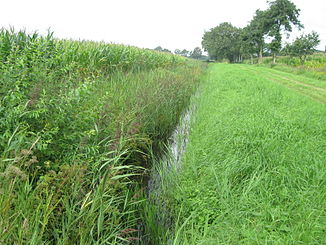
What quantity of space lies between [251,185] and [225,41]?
61936 millimetres

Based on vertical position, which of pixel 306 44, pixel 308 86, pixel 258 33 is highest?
pixel 258 33

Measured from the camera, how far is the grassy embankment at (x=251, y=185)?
1.54 m

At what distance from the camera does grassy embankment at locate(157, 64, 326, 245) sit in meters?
1.54

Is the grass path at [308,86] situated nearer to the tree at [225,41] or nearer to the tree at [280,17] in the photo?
the tree at [280,17]

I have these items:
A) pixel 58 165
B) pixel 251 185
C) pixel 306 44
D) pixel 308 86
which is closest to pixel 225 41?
pixel 306 44

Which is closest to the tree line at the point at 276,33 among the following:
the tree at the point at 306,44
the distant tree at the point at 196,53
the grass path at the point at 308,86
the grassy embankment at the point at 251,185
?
the tree at the point at 306,44

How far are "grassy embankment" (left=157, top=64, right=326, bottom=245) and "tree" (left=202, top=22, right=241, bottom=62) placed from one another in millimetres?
59384

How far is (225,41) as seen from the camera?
57312mm

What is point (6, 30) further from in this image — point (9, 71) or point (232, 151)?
point (232, 151)

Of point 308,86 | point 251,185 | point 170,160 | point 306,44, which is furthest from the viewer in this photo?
point 306,44

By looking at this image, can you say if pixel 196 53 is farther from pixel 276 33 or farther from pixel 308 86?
pixel 308 86

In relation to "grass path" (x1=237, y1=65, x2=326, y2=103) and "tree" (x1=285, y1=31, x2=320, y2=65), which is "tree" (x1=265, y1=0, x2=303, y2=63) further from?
"grass path" (x1=237, y1=65, x2=326, y2=103)

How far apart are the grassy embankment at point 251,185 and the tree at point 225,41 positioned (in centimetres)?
5938

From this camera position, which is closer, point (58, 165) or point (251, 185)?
point (58, 165)
